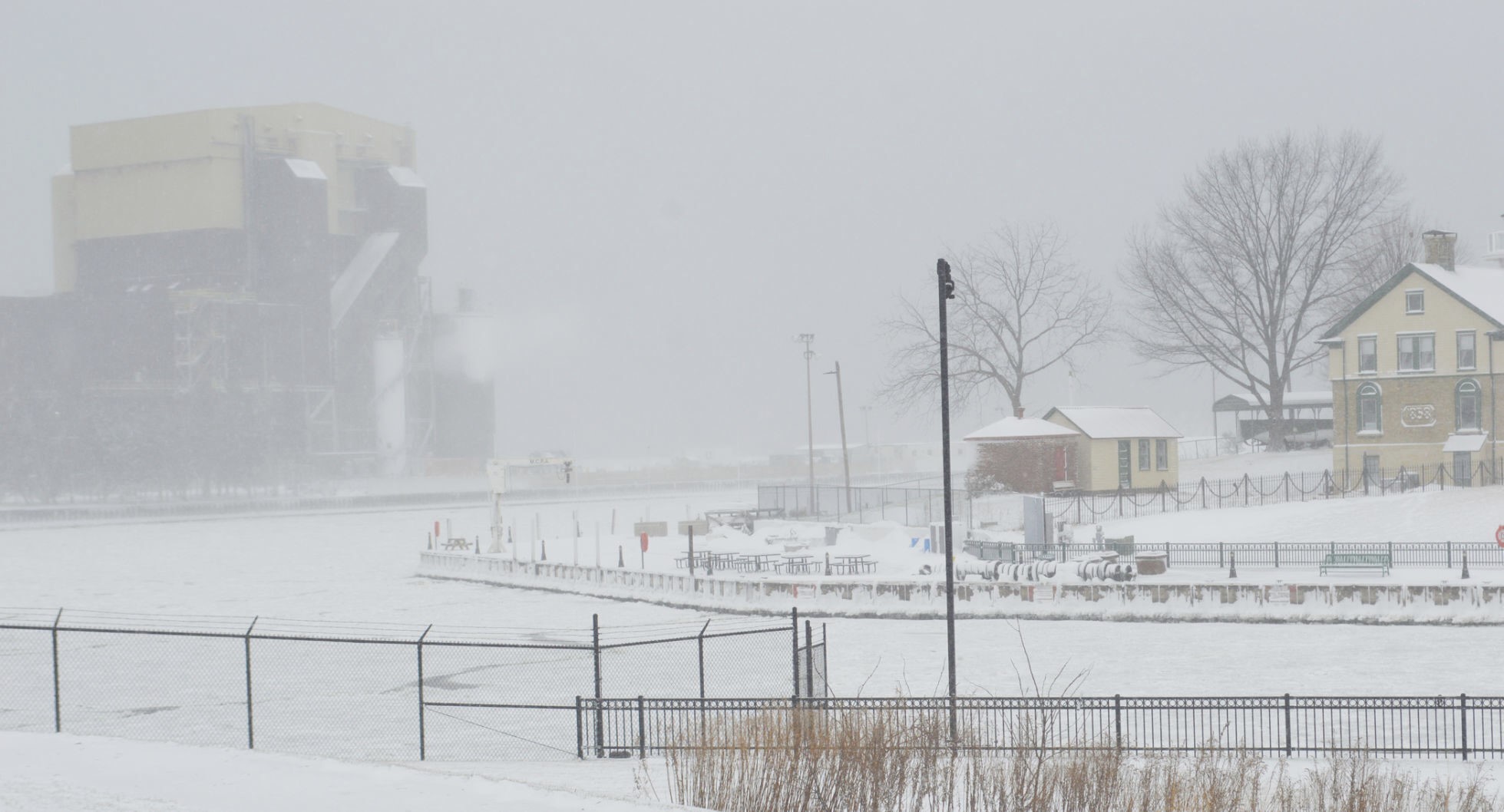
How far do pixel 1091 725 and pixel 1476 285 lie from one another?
4938cm

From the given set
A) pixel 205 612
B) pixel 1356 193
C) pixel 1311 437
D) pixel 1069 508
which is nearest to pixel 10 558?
A: pixel 205 612

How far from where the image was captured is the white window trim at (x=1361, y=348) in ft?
194

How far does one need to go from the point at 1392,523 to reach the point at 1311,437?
3346 cm

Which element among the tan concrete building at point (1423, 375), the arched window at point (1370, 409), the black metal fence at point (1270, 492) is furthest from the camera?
the arched window at point (1370, 409)

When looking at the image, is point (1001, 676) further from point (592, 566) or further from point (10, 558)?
point (10, 558)

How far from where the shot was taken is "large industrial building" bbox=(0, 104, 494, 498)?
398 ft

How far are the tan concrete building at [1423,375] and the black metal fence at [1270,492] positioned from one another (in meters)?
0.15

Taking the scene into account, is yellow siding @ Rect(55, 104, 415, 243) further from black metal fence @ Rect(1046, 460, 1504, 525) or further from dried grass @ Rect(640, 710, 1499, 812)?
dried grass @ Rect(640, 710, 1499, 812)

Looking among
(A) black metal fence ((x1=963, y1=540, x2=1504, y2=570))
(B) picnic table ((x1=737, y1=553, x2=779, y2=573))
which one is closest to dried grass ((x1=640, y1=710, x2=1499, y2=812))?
(A) black metal fence ((x1=963, y1=540, x2=1504, y2=570))

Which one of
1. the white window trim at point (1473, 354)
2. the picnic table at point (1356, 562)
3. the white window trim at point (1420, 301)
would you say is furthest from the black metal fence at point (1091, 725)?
the white window trim at point (1420, 301)

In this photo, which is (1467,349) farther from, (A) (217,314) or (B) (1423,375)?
(A) (217,314)

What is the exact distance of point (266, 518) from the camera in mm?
106625

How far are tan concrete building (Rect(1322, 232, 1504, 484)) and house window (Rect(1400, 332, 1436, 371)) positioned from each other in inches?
1.4

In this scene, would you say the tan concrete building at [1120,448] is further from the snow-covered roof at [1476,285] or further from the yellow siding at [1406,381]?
the snow-covered roof at [1476,285]
